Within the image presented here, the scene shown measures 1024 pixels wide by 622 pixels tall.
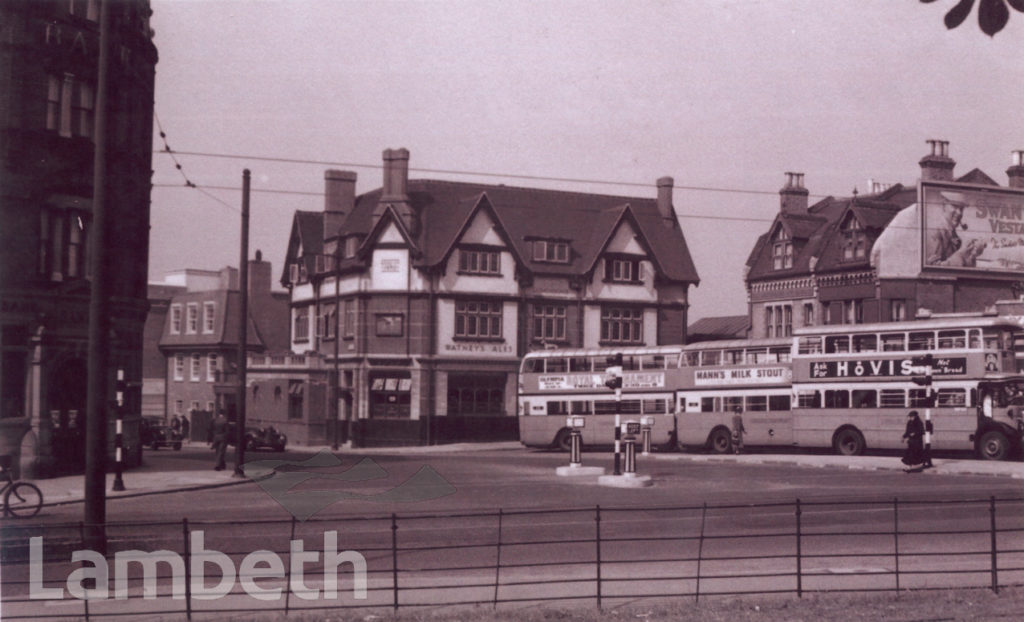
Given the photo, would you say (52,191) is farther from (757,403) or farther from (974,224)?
(974,224)

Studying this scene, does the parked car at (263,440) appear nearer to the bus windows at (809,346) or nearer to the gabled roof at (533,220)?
the gabled roof at (533,220)

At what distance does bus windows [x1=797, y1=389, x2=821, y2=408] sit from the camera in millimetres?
39094

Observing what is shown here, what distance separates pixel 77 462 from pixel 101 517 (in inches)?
692

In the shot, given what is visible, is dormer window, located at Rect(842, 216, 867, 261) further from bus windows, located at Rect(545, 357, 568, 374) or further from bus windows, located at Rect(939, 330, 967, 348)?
bus windows, located at Rect(939, 330, 967, 348)

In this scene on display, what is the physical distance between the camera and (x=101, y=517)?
12.5m

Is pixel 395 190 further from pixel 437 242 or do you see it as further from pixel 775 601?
pixel 775 601

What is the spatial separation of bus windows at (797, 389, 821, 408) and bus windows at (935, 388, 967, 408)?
4546 millimetres

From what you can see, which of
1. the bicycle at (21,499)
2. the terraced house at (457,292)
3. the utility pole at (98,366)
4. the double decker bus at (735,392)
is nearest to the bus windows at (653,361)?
the double decker bus at (735,392)

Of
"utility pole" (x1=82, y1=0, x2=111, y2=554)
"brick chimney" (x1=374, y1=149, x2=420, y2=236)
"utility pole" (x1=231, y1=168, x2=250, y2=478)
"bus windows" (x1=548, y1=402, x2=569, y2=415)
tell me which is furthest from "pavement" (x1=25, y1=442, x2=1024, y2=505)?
"brick chimney" (x1=374, y1=149, x2=420, y2=236)

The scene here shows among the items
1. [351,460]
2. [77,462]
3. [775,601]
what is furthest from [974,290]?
[775,601]

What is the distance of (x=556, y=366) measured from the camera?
47.6 metres

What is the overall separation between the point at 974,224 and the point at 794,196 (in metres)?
26.1

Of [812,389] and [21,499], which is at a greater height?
[812,389]

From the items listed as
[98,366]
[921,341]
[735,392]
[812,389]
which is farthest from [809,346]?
[98,366]
